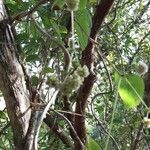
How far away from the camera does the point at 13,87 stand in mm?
824

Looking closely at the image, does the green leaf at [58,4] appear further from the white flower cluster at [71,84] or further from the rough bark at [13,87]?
the white flower cluster at [71,84]

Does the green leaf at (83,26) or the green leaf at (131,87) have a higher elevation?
the green leaf at (83,26)

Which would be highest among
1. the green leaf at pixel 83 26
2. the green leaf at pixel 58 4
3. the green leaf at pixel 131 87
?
the green leaf at pixel 58 4

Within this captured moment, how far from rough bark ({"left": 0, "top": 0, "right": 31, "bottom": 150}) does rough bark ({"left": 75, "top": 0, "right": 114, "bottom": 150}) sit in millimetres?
195

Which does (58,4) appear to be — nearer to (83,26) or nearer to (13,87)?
(83,26)

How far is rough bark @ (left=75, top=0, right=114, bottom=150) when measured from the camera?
0.89 m

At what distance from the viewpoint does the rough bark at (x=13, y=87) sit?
821 mm

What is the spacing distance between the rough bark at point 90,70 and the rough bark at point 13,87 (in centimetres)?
20

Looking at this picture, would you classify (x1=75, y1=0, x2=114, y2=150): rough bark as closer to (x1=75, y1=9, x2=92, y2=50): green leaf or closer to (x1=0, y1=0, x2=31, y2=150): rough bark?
(x1=75, y1=9, x2=92, y2=50): green leaf

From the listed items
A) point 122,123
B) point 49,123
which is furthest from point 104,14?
point 122,123

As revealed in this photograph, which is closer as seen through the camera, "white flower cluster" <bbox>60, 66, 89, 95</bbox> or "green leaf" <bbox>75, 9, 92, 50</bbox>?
"white flower cluster" <bbox>60, 66, 89, 95</bbox>

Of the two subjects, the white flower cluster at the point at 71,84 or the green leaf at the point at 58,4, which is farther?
the green leaf at the point at 58,4

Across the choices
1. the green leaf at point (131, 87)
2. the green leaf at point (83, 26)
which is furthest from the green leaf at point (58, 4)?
the green leaf at point (131, 87)

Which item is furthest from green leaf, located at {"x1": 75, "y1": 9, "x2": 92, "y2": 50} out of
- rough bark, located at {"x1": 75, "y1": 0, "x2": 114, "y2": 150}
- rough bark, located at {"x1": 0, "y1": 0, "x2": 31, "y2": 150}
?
rough bark, located at {"x1": 0, "y1": 0, "x2": 31, "y2": 150}
